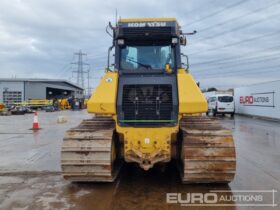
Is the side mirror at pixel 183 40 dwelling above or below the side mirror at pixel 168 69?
above

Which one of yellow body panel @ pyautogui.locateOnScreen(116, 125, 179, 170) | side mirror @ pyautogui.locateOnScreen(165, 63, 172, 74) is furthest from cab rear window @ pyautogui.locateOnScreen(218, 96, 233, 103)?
yellow body panel @ pyautogui.locateOnScreen(116, 125, 179, 170)

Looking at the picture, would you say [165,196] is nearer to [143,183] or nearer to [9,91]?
[143,183]

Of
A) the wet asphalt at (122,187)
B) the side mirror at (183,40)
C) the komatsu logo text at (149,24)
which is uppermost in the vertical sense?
the komatsu logo text at (149,24)

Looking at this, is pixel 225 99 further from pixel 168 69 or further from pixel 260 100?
pixel 168 69

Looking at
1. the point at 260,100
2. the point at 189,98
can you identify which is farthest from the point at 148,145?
the point at 260,100

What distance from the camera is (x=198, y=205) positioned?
5266mm

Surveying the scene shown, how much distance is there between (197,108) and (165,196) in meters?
1.74

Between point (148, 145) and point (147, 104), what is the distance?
83 centimetres

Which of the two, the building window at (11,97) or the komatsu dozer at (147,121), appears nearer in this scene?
the komatsu dozer at (147,121)

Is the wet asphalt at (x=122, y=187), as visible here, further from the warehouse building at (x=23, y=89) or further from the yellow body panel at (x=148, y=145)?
the warehouse building at (x=23, y=89)

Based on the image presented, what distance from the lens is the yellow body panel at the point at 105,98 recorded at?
20.7ft

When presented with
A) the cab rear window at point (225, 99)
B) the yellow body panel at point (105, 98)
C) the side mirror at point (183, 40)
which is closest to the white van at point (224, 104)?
the cab rear window at point (225, 99)

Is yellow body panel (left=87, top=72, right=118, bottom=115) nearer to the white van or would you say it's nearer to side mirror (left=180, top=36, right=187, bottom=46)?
side mirror (left=180, top=36, right=187, bottom=46)

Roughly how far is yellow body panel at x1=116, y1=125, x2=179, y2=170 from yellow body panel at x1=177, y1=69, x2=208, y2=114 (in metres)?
0.45
